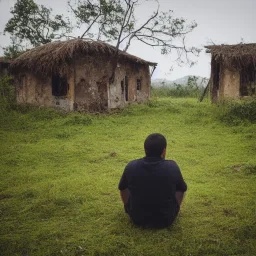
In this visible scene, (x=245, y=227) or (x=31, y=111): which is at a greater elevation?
(x=31, y=111)

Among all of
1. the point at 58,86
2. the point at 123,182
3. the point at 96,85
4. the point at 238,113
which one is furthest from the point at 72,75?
the point at 123,182

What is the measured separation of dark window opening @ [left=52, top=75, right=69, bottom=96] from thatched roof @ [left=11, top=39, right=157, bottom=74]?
1.78ft

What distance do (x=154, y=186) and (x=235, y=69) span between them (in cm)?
1256

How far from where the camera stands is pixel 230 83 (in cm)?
1430

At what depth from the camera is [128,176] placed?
11.2 ft

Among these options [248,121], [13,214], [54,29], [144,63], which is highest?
[54,29]

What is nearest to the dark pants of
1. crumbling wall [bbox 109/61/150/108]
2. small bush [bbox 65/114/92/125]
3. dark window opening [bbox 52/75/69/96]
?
small bush [bbox 65/114/92/125]

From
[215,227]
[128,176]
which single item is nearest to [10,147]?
[128,176]

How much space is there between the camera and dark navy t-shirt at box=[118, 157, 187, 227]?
3297mm

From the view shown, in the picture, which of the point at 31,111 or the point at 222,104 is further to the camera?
the point at 31,111

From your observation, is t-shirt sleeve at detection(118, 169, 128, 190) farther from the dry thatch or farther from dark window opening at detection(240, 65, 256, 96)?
dark window opening at detection(240, 65, 256, 96)

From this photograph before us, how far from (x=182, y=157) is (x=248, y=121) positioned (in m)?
4.63

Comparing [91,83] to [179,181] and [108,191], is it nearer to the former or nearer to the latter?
[108,191]

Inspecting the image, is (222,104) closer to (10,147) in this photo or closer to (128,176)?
(10,147)
